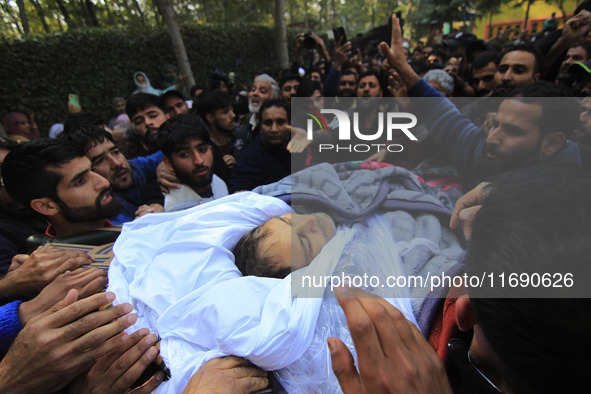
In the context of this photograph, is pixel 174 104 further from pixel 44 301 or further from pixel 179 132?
pixel 44 301

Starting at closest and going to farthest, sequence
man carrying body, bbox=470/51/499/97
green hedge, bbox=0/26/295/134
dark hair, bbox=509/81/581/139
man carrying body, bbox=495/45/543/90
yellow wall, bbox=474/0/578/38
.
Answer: dark hair, bbox=509/81/581/139, man carrying body, bbox=495/45/543/90, man carrying body, bbox=470/51/499/97, green hedge, bbox=0/26/295/134, yellow wall, bbox=474/0/578/38

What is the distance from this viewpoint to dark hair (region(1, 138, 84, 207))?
2029mm

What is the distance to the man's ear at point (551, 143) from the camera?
6.38 ft


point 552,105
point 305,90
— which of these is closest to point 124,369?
point 552,105

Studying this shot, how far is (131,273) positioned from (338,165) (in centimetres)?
164

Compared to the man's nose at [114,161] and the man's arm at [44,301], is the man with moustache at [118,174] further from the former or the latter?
the man's arm at [44,301]

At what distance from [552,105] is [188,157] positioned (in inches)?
113

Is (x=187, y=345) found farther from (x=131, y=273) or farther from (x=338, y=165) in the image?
(x=338, y=165)

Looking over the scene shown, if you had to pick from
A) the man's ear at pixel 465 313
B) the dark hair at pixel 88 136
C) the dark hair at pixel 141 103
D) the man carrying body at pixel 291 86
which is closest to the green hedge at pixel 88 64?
the dark hair at pixel 141 103

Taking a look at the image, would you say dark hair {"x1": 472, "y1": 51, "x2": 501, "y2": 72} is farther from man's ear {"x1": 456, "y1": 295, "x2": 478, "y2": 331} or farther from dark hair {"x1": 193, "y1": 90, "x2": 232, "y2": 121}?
man's ear {"x1": 456, "y1": 295, "x2": 478, "y2": 331}

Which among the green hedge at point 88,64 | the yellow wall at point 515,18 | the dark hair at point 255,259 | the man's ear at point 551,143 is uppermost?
the yellow wall at point 515,18

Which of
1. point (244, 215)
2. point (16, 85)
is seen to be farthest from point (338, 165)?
point (16, 85)

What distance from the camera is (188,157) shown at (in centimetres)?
283

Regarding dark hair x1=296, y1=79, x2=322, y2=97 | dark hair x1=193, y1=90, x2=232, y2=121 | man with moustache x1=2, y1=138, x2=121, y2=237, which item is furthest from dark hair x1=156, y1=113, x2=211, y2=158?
dark hair x1=296, y1=79, x2=322, y2=97
